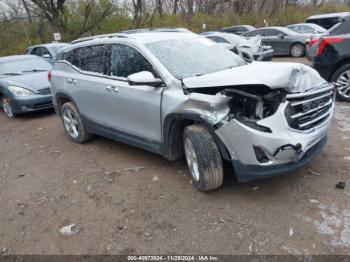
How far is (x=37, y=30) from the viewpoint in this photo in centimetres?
2194

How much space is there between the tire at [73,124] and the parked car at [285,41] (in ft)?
40.1

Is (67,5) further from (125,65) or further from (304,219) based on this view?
(304,219)

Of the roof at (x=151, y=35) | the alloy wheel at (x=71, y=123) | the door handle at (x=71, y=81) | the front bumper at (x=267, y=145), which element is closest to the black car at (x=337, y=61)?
the roof at (x=151, y=35)

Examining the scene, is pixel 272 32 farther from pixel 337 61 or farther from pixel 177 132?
pixel 177 132

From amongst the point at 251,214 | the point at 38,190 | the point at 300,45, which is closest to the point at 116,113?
the point at 38,190

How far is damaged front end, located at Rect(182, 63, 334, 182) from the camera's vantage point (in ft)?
10.0

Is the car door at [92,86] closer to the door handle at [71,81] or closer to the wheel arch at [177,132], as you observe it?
the door handle at [71,81]

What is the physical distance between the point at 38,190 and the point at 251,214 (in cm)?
274

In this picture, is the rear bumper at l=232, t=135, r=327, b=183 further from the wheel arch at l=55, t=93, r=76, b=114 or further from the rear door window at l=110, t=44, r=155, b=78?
the wheel arch at l=55, t=93, r=76, b=114

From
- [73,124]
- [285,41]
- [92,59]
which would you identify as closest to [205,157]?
[92,59]

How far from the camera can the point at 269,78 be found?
320cm

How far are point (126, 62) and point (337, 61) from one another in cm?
432

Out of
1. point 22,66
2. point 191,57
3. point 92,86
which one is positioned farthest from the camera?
point 22,66

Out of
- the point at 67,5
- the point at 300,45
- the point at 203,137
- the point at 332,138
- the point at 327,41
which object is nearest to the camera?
the point at 203,137
